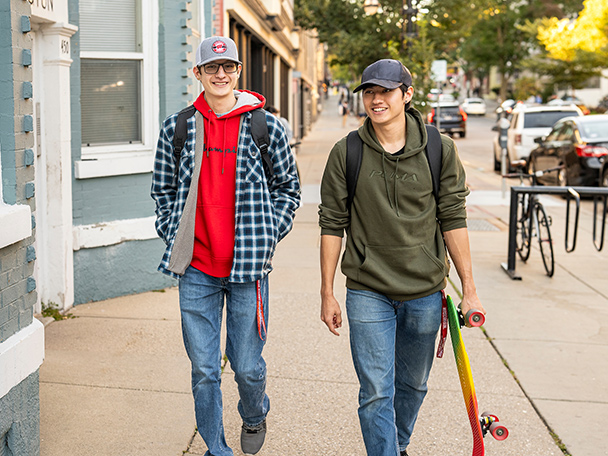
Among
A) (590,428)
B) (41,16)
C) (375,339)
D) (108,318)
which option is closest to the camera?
(375,339)

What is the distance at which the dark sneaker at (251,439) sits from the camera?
3.85 metres

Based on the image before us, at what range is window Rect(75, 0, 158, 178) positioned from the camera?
6.61m

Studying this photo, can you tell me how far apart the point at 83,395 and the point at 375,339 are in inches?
83.4

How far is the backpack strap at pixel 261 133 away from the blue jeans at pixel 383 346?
27.5 inches

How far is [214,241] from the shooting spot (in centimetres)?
348

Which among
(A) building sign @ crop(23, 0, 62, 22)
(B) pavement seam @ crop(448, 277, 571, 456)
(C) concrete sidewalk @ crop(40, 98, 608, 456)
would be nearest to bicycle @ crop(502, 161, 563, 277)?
(C) concrete sidewalk @ crop(40, 98, 608, 456)

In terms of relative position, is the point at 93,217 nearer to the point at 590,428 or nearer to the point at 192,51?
the point at 192,51

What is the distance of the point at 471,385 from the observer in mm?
3242

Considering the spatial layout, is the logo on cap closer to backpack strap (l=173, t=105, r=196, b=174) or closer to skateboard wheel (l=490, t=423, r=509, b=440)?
backpack strap (l=173, t=105, r=196, b=174)

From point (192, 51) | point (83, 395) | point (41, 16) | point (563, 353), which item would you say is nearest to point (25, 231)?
point (83, 395)

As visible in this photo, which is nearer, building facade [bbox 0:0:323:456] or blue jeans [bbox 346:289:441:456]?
blue jeans [bbox 346:289:441:456]

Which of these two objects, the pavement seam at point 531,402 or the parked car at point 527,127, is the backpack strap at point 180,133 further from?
the parked car at point 527,127

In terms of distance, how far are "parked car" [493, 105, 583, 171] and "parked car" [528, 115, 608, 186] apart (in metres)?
3.28

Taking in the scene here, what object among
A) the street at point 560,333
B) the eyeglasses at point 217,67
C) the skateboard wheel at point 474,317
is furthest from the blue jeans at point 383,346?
the street at point 560,333
